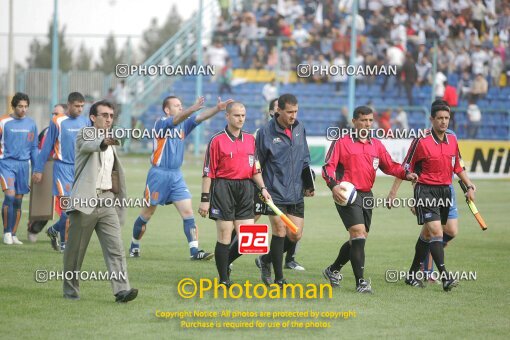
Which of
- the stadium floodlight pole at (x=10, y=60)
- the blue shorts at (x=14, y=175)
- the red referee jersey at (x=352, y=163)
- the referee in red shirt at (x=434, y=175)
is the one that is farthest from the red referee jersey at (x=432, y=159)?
the stadium floodlight pole at (x=10, y=60)

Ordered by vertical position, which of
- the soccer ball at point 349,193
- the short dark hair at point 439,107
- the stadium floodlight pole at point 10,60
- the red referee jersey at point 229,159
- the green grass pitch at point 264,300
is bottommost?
→ the green grass pitch at point 264,300

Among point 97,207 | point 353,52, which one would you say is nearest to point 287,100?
point 97,207

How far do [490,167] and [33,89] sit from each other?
2108 cm

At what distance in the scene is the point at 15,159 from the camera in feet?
49.4

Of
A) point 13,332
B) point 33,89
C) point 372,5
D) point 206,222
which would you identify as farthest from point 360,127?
point 33,89

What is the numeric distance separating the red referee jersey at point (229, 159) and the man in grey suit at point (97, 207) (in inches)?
52.9

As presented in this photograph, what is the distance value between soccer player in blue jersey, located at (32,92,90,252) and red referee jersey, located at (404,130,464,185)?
5.01 metres

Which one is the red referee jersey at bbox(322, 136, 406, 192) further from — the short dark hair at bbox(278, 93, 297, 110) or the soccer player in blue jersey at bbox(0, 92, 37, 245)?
the soccer player in blue jersey at bbox(0, 92, 37, 245)

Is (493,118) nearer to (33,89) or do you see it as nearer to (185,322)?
(33,89)

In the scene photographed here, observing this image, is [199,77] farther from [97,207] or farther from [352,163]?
[97,207]

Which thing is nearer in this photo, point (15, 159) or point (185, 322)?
point (185, 322)

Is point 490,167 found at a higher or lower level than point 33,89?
lower

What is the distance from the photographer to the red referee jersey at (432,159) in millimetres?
11305

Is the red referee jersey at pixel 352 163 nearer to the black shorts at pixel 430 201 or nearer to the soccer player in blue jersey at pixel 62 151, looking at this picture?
the black shorts at pixel 430 201
